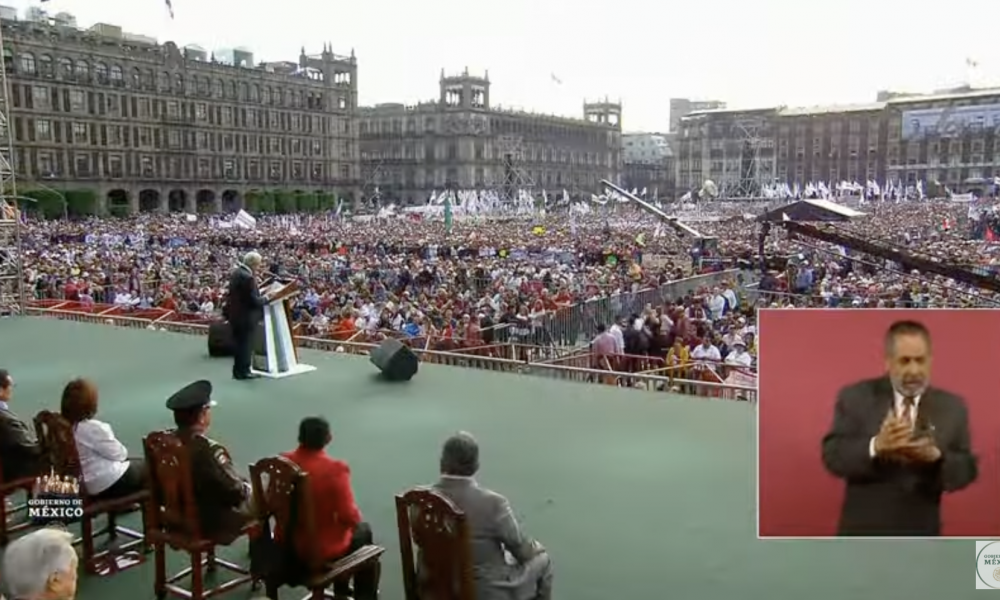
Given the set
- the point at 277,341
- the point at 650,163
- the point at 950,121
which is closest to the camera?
the point at 277,341

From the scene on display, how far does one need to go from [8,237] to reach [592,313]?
29.9 ft

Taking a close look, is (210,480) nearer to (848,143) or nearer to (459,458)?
(459,458)

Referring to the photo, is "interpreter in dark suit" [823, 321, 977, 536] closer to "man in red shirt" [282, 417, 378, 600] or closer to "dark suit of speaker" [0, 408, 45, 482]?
"man in red shirt" [282, 417, 378, 600]

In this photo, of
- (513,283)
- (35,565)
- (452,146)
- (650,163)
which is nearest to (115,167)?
(452,146)

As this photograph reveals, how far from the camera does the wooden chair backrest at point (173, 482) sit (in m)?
4.21

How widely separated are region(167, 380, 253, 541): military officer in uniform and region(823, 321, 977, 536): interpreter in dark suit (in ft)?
8.51

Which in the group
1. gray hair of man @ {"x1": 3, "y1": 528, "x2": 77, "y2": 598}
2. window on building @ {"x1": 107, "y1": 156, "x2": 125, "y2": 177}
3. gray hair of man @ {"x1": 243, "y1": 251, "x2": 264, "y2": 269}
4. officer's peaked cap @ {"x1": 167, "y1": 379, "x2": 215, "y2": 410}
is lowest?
gray hair of man @ {"x1": 3, "y1": 528, "x2": 77, "y2": 598}

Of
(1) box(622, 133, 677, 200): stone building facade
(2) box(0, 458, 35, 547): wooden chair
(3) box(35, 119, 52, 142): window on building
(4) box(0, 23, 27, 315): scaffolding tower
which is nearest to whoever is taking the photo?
(2) box(0, 458, 35, 547): wooden chair

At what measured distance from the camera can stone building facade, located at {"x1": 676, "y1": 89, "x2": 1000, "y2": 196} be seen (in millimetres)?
96500

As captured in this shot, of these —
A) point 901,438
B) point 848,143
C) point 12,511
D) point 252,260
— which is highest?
point 848,143

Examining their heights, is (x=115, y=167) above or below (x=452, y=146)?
below

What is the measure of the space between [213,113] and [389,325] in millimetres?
73950
